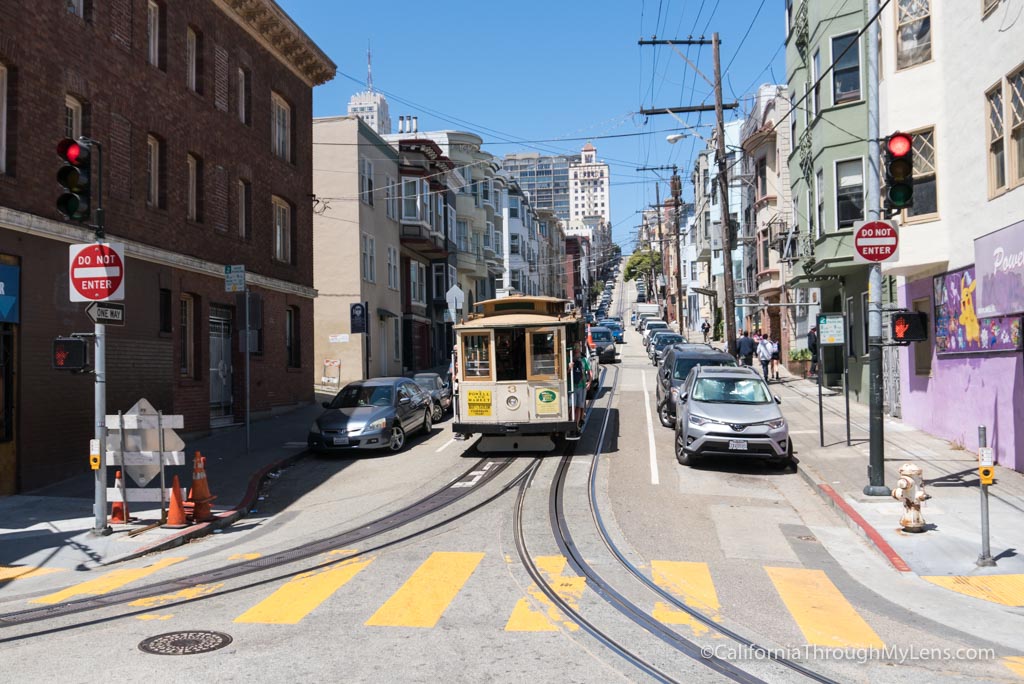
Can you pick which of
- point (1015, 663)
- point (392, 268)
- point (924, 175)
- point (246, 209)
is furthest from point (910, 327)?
point (392, 268)

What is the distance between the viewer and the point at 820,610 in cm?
759

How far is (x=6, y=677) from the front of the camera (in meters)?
5.72

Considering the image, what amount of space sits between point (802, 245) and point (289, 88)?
51.9 feet

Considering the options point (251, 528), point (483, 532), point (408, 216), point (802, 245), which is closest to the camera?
point (483, 532)

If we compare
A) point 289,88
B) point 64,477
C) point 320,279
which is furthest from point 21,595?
point 320,279

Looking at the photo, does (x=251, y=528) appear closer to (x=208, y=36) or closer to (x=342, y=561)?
(x=342, y=561)

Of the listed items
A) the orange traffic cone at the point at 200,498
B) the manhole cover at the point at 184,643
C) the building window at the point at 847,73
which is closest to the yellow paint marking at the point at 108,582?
the orange traffic cone at the point at 200,498

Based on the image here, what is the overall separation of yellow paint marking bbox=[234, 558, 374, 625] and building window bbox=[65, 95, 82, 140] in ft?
35.7

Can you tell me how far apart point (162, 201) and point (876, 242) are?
1442 cm

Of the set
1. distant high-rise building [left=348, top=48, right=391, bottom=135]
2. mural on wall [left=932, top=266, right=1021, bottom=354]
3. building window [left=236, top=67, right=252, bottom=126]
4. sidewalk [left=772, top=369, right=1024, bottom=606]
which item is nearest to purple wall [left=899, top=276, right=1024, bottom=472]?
mural on wall [left=932, top=266, right=1021, bottom=354]

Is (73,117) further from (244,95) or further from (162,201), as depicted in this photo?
(244,95)

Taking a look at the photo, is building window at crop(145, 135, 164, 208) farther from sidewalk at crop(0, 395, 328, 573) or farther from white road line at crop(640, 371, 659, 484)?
white road line at crop(640, 371, 659, 484)

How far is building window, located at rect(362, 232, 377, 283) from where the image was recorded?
3322 centimetres

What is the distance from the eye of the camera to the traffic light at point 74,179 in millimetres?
10094
